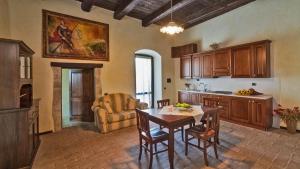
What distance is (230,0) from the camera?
4.68 metres

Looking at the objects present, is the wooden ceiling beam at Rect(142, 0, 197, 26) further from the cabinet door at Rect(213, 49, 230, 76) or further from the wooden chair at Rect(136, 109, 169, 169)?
the wooden chair at Rect(136, 109, 169, 169)

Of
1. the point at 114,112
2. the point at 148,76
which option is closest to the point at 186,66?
the point at 148,76

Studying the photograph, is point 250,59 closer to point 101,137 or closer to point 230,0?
point 230,0

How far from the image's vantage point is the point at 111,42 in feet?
18.1

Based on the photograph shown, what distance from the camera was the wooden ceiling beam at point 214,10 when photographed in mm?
4881

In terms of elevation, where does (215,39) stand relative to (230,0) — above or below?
below

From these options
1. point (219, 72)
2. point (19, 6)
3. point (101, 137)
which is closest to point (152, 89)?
point (219, 72)

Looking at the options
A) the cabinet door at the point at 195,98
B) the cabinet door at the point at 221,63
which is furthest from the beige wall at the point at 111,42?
the cabinet door at the point at 221,63

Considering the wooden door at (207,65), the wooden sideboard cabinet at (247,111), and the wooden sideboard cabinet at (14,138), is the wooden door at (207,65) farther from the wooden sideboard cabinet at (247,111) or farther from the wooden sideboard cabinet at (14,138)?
the wooden sideboard cabinet at (14,138)

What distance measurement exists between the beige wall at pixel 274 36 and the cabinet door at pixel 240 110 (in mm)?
680

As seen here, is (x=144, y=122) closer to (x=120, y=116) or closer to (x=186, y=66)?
(x=120, y=116)

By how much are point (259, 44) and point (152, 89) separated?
4330mm

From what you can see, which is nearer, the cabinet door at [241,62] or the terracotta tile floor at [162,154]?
the terracotta tile floor at [162,154]

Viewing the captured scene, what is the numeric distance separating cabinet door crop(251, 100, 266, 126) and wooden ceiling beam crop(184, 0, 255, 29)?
2.92 m
